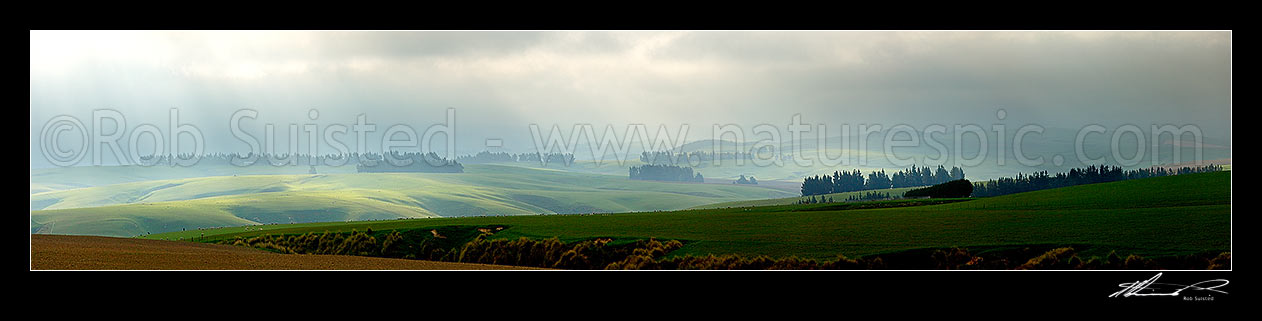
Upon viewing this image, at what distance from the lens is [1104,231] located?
14.8m

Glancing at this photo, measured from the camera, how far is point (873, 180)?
2373 centimetres

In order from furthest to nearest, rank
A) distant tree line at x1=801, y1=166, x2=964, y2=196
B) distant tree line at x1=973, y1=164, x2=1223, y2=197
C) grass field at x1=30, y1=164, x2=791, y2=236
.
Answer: grass field at x1=30, y1=164, x2=791, y2=236, distant tree line at x1=801, y1=166, x2=964, y2=196, distant tree line at x1=973, y1=164, x2=1223, y2=197

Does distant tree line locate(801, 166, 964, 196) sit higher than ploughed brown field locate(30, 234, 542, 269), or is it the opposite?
distant tree line locate(801, 166, 964, 196)

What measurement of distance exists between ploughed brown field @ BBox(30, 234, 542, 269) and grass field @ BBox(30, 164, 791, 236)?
23.3 ft

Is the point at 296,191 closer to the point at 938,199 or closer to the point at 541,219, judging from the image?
the point at 541,219
